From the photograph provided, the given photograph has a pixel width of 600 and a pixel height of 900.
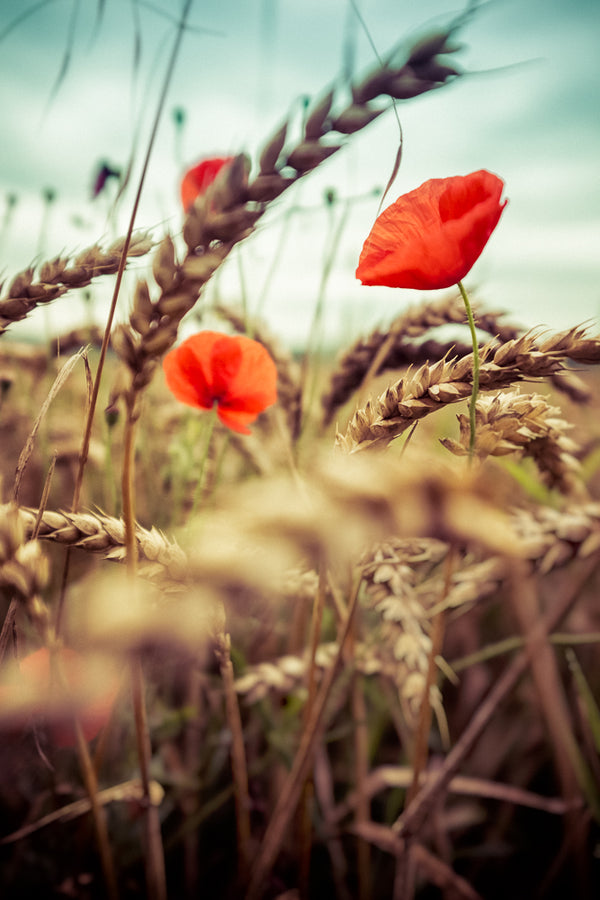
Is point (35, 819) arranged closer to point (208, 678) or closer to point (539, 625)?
point (208, 678)

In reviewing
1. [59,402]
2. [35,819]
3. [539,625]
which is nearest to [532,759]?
[539,625]

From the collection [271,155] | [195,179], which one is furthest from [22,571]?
[195,179]

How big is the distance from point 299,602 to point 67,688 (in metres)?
0.48

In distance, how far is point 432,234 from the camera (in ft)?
1.15

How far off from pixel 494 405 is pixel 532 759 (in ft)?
2.62

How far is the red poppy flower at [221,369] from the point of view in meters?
0.49

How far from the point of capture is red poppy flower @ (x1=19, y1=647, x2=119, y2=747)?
268mm

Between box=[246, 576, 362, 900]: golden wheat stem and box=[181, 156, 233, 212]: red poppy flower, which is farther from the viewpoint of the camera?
box=[181, 156, 233, 212]: red poppy flower

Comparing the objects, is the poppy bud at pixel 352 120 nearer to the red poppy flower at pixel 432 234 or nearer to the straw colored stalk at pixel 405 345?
the red poppy flower at pixel 432 234

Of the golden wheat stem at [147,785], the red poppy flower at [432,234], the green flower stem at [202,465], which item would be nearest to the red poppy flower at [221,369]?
the green flower stem at [202,465]

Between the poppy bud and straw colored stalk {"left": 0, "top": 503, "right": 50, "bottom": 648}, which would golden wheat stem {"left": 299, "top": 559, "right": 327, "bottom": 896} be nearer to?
straw colored stalk {"left": 0, "top": 503, "right": 50, "bottom": 648}

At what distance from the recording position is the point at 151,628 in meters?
0.19

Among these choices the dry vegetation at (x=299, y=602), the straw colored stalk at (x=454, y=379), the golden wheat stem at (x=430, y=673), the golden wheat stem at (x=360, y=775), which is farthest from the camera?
the golden wheat stem at (x=360, y=775)

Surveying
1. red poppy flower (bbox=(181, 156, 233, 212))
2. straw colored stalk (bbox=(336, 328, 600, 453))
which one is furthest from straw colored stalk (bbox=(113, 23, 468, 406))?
red poppy flower (bbox=(181, 156, 233, 212))
